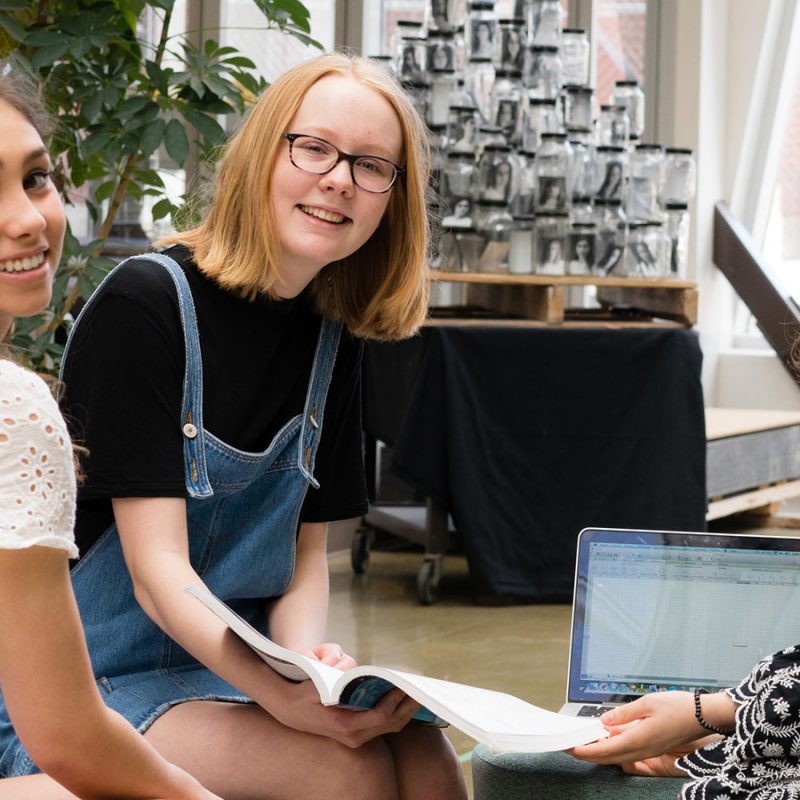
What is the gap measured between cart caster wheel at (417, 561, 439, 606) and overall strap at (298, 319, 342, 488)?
95.7 inches

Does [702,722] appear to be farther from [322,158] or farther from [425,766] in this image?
[322,158]

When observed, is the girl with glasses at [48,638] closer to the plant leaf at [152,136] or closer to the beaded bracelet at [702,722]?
Result: the beaded bracelet at [702,722]

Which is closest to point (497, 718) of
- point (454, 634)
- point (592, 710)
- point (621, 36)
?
point (592, 710)

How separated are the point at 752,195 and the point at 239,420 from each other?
18.4ft

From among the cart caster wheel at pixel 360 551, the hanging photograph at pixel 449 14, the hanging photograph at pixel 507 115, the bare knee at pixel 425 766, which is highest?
the hanging photograph at pixel 449 14

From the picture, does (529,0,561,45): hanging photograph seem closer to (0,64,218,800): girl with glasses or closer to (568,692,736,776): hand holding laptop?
(568,692,736,776): hand holding laptop

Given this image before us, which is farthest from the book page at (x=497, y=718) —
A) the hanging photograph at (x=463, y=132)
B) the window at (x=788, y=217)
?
the window at (x=788, y=217)

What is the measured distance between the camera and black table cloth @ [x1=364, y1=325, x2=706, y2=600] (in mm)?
4059

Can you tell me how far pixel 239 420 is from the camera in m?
1.65

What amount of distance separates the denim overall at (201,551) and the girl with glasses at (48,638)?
0.43 m

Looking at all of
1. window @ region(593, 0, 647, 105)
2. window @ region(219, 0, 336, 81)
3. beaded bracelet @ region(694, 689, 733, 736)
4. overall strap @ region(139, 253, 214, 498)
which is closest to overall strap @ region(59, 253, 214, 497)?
overall strap @ region(139, 253, 214, 498)

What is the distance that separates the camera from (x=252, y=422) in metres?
1.66

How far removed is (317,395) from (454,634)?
2.17 metres

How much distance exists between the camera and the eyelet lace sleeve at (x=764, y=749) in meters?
1.18
